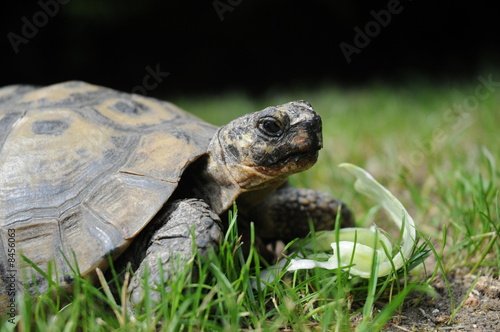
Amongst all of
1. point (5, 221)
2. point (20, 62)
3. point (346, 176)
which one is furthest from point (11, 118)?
point (20, 62)

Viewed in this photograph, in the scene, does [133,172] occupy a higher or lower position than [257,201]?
higher

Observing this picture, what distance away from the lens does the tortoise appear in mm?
2131

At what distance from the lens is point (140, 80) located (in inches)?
417

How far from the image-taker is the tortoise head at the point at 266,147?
2.26 meters

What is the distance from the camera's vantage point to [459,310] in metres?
2.13

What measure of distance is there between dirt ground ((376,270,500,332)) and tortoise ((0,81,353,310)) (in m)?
0.78

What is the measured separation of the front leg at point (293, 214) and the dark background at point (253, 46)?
7445 millimetres

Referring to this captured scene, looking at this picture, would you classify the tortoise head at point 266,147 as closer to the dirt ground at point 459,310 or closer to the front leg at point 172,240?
the front leg at point 172,240

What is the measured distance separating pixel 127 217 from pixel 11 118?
100cm

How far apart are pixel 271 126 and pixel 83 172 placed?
909 millimetres

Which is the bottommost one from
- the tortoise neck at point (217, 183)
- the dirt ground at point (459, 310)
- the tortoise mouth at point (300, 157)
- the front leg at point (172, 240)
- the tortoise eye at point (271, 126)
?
the dirt ground at point (459, 310)

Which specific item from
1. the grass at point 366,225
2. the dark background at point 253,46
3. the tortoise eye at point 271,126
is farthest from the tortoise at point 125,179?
the dark background at point 253,46

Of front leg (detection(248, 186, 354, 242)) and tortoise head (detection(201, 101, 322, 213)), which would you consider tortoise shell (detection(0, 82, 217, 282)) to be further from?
front leg (detection(248, 186, 354, 242))

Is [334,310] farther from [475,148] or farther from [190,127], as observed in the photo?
[475,148]
